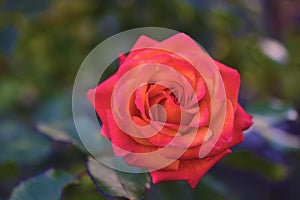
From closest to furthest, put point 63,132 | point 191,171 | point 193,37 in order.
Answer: point 191,171 → point 63,132 → point 193,37

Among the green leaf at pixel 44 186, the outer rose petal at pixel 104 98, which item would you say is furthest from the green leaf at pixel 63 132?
the outer rose petal at pixel 104 98

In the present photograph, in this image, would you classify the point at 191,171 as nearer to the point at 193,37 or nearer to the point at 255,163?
the point at 255,163

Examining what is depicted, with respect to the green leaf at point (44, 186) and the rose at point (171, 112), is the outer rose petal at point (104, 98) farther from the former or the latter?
the green leaf at point (44, 186)

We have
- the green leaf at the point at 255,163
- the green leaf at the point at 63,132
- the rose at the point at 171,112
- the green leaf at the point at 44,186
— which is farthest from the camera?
the green leaf at the point at 255,163

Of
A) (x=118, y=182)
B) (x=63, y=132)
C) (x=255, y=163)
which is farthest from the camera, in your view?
(x=255, y=163)

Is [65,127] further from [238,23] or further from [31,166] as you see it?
[238,23]

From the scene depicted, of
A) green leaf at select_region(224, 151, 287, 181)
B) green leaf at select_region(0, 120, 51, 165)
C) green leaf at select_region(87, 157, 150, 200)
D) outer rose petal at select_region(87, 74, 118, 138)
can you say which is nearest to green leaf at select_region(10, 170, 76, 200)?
green leaf at select_region(87, 157, 150, 200)

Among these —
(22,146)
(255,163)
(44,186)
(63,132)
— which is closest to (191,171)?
(44,186)

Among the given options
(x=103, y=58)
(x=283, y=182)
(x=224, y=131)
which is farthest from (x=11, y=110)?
(x=224, y=131)
